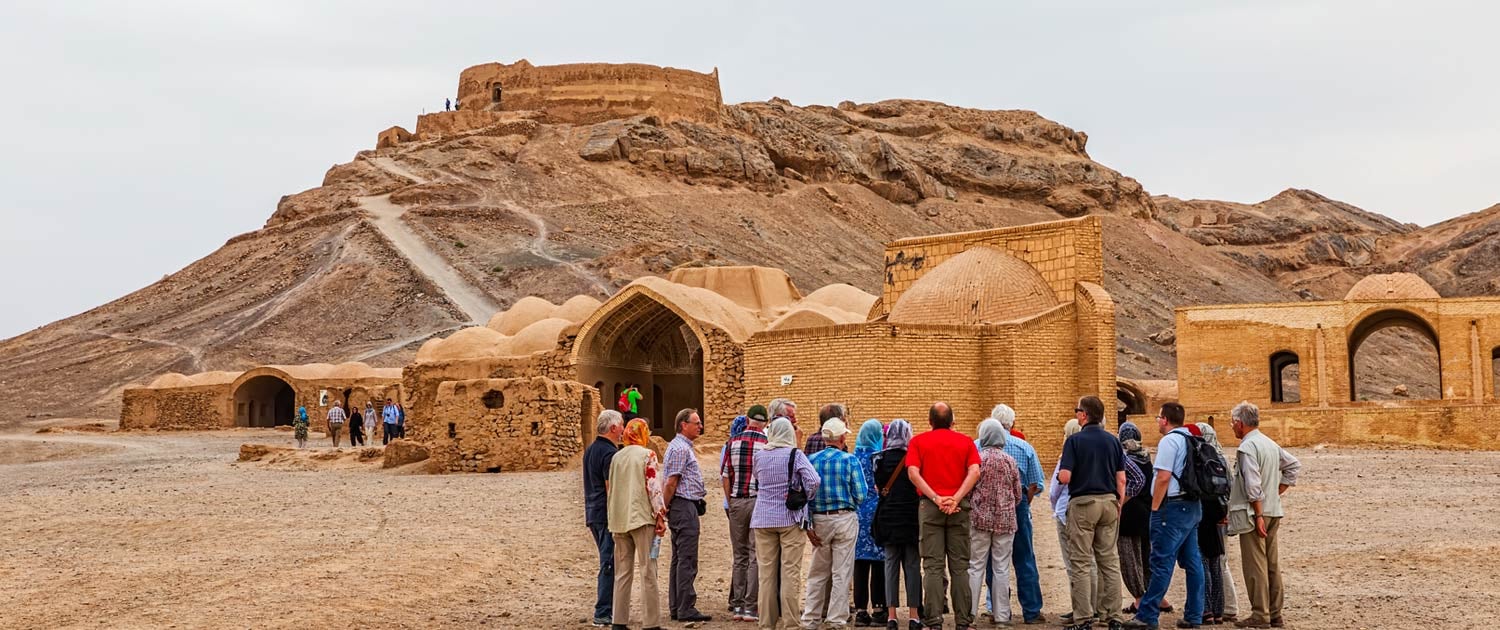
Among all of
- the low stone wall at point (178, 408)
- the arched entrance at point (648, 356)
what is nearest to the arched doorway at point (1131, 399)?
the arched entrance at point (648, 356)

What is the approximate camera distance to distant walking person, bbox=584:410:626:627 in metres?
7.91

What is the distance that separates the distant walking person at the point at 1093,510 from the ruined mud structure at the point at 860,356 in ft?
34.7

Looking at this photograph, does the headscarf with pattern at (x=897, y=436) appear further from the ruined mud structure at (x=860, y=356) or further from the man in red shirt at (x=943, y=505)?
the ruined mud structure at (x=860, y=356)

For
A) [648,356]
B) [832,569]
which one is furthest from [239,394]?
[832,569]

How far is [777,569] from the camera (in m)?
7.77

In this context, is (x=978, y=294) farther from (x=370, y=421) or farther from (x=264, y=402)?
(x=264, y=402)

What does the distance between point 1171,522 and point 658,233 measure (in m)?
51.8

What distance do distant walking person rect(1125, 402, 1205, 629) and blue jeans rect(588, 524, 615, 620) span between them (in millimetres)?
2928

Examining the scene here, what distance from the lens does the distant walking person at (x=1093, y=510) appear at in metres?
7.48

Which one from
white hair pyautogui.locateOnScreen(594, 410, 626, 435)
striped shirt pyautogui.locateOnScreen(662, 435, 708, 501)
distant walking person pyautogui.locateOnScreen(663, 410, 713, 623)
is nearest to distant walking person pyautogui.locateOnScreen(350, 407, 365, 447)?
distant walking person pyautogui.locateOnScreen(663, 410, 713, 623)

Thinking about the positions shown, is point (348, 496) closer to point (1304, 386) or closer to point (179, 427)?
point (1304, 386)

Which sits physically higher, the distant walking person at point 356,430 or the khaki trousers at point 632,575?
the distant walking person at point 356,430

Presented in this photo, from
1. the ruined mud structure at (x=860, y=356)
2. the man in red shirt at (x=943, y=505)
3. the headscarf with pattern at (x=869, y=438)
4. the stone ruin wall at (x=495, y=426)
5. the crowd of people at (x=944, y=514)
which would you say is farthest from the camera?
the ruined mud structure at (x=860, y=356)

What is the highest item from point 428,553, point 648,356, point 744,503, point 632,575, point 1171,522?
point 648,356
